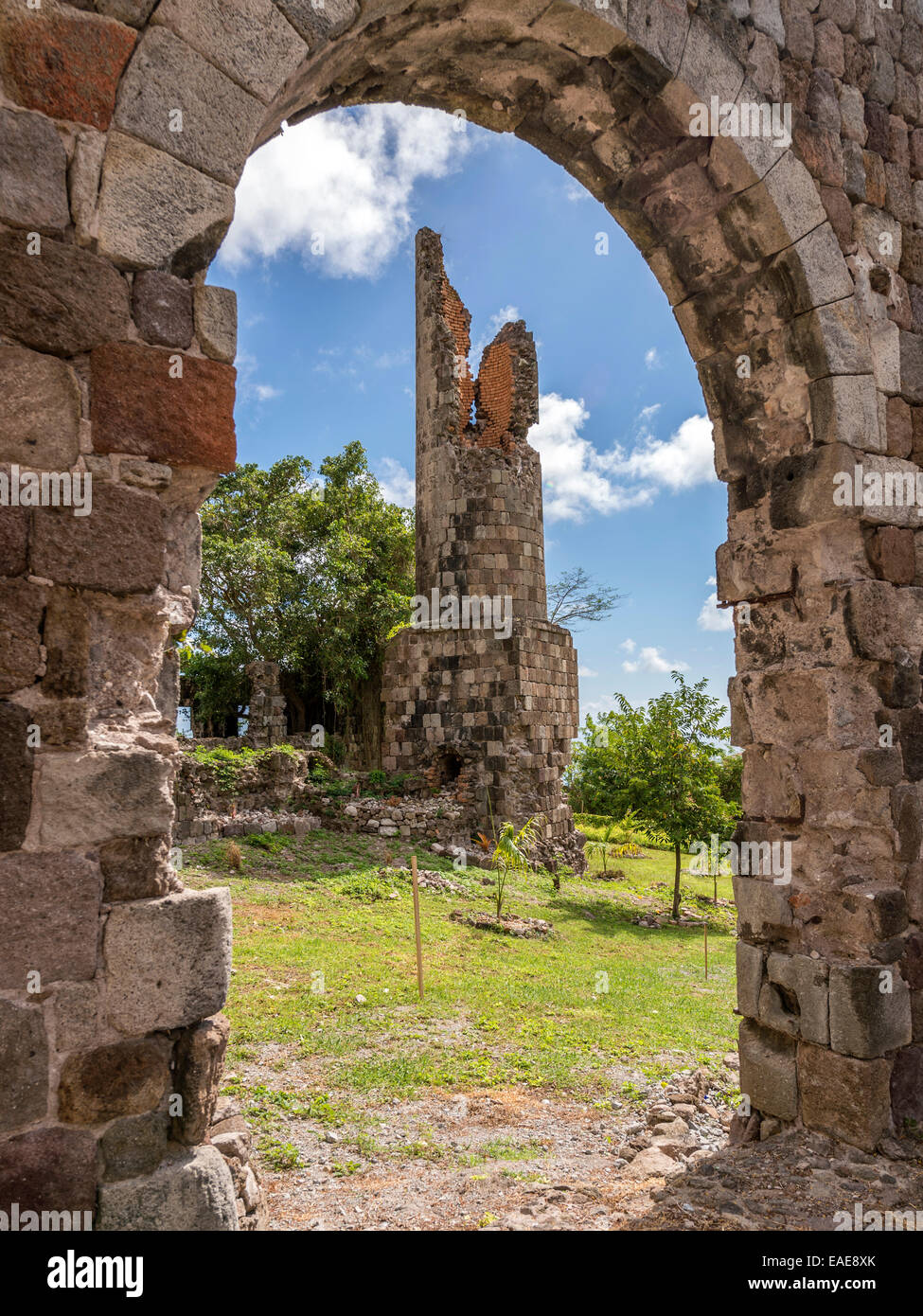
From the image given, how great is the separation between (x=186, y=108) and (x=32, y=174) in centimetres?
47

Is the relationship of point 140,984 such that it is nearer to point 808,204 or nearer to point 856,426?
point 856,426

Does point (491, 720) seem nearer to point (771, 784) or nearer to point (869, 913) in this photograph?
point (771, 784)

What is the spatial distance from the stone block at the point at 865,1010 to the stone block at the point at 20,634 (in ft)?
11.0

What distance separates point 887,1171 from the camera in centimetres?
324

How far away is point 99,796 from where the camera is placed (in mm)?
1977

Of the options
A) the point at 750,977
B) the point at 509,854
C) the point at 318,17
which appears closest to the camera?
the point at 318,17

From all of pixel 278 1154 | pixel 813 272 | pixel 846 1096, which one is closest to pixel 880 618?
pixel 813 272

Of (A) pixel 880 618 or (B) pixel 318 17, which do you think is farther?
(A) pixel 880 618

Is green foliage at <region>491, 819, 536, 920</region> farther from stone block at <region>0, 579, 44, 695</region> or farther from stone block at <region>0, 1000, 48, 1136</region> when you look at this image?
stone block at <region>0, 579, 44, 695</region>

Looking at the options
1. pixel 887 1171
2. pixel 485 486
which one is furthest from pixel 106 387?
pixel 485 486

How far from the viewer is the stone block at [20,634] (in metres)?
1.87

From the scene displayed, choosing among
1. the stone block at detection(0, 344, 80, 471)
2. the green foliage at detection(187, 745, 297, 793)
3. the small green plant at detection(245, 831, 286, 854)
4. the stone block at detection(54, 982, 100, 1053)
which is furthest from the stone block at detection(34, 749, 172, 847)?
the green foliage at detection(187, 745, 297, 793)

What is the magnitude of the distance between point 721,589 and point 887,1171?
8.63ft

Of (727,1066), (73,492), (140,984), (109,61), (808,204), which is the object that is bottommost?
(727,1066)
